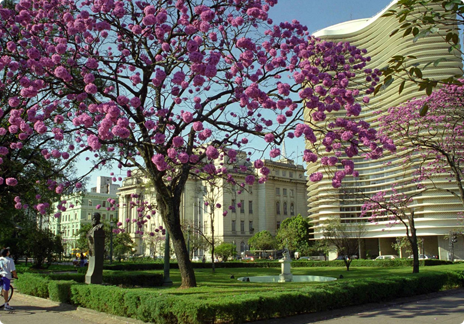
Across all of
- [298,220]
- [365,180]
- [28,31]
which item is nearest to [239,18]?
[28,31]

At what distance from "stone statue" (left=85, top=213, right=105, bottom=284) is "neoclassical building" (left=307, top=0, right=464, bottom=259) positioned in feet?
118

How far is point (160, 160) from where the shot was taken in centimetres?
1142

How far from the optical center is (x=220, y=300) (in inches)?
379

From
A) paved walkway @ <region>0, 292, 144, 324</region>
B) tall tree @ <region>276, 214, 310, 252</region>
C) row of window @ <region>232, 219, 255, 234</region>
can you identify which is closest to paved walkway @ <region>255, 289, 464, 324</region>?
paved walkway @ <region>0, 292, 144, 324</region>

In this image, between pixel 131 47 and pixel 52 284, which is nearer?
pixel 52 284

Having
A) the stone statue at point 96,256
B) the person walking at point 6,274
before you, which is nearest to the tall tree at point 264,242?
the stone statue at point 96,256

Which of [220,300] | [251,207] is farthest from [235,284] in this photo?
[251,207]

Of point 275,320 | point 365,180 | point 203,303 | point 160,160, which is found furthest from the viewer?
point 365,180

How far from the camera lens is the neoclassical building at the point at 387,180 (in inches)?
2119

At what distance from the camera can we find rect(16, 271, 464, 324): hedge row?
30.2 ft

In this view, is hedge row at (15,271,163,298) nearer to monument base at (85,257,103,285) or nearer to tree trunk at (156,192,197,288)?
monument base at (85,257,103,285)

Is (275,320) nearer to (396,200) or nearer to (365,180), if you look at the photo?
(396,200)

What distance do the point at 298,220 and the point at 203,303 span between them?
6406cm

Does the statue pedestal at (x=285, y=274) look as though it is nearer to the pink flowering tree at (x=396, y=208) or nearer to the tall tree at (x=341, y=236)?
the pink flowering tree at (x=396, y=208)
